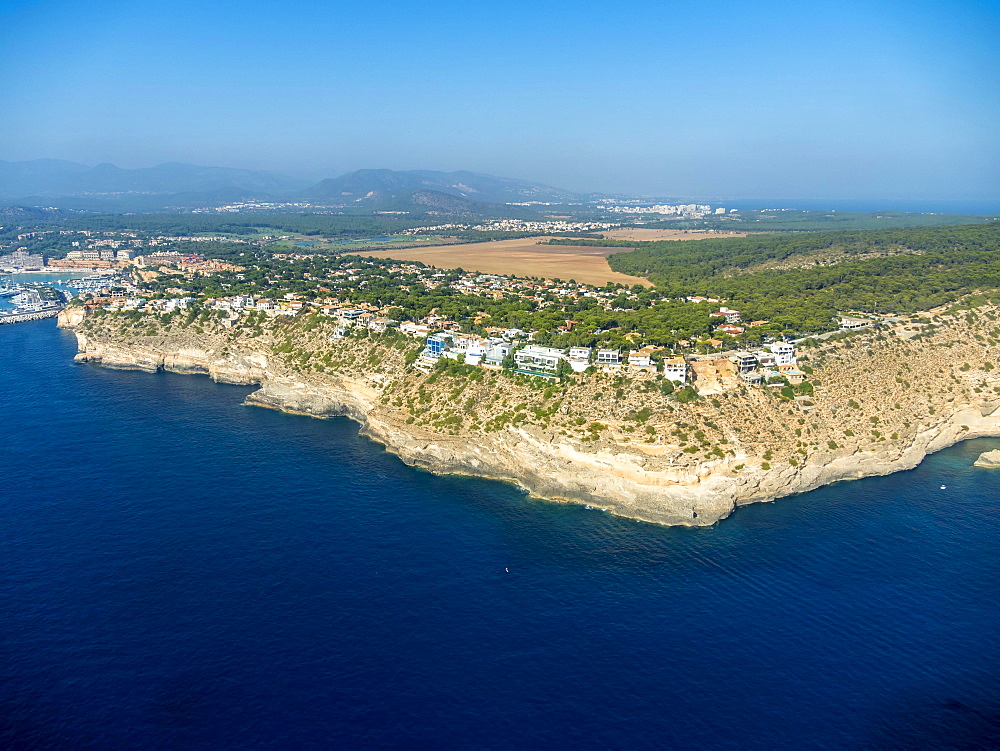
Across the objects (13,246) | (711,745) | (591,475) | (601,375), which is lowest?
(711,745)

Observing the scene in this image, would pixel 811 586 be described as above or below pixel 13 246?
below

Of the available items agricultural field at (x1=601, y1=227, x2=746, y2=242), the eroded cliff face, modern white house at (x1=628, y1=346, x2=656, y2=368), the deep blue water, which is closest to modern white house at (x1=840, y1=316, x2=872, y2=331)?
the eroded cliff face

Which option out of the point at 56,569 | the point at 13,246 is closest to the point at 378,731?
the point at 56,569

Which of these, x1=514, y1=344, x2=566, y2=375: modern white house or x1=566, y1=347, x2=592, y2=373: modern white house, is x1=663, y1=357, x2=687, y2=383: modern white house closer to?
x1=566, y1=347, x2=592, y2=373: modern white house

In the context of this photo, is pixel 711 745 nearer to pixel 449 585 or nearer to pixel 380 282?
pixel 449 585

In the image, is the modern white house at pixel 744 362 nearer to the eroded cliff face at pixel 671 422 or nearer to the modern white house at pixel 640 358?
the eroded cliff face at pixel 671 422

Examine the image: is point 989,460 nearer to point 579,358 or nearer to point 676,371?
point 676,371
